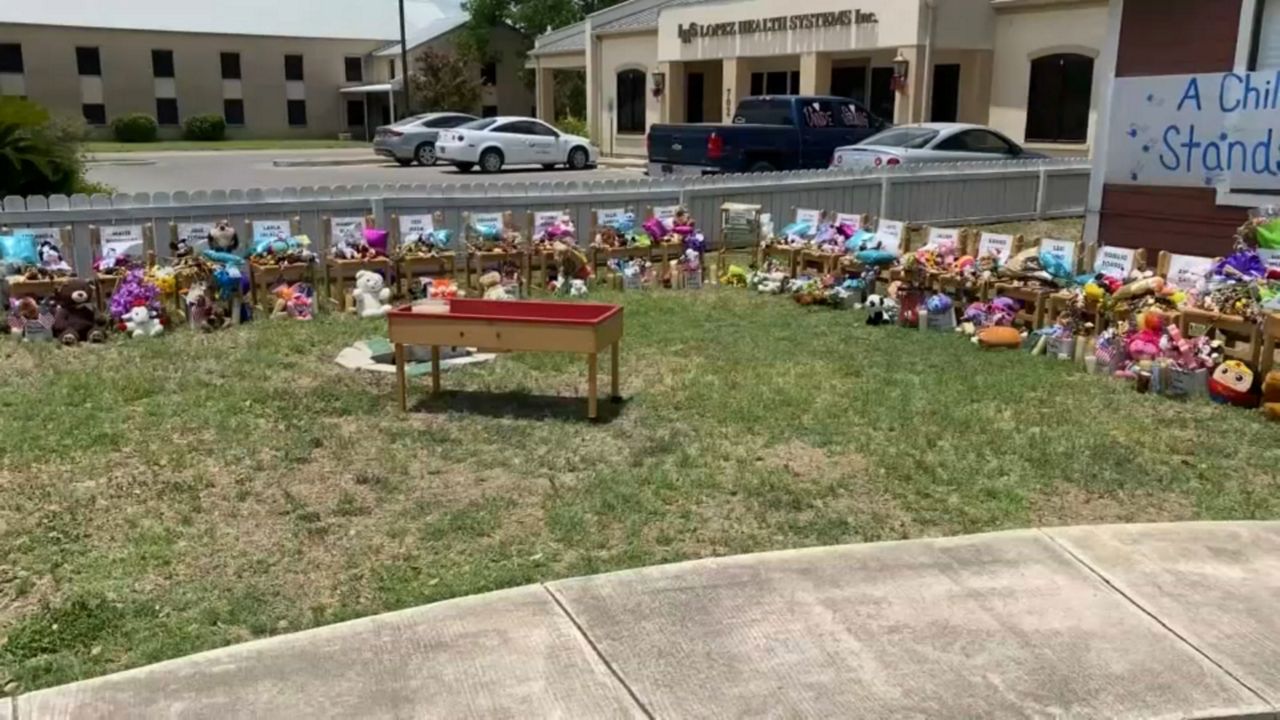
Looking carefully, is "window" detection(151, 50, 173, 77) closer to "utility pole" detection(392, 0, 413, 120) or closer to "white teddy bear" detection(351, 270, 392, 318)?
"utility pole" detection(392, 0, 413, 120)

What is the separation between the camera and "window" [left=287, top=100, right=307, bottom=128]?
5294cm

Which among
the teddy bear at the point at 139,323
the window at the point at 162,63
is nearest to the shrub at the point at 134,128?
the window at the point at 162,63

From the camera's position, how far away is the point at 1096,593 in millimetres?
4367

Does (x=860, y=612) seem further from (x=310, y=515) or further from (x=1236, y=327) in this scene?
(x=1236, y=327)

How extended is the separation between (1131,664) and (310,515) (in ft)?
11.3

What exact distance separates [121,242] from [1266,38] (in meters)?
9.64

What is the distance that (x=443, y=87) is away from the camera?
155ft

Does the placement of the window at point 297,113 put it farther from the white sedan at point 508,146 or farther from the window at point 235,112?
the white sedan at point 508,146

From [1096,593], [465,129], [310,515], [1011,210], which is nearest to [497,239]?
[310,515]

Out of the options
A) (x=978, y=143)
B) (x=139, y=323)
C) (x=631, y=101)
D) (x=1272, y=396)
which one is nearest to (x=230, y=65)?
(x=631, y=101)

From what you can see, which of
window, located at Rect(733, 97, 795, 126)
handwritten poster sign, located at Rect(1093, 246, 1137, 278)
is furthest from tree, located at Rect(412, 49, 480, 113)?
handwritten poster sign, located at Rect(1093, 246, 1137, 278)

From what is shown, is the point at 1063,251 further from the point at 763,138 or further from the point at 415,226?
the point at 763,138

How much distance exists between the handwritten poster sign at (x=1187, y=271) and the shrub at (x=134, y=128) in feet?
152

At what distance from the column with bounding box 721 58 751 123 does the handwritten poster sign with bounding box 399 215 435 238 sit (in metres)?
19.6
